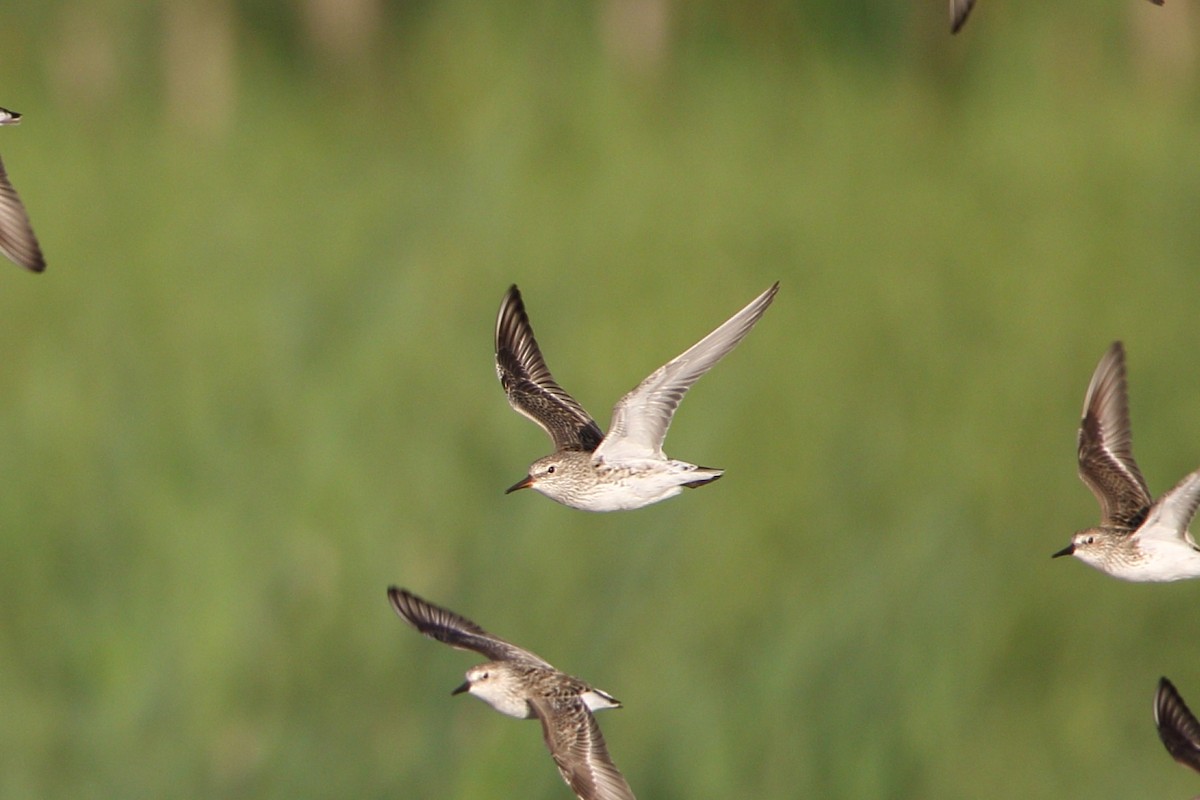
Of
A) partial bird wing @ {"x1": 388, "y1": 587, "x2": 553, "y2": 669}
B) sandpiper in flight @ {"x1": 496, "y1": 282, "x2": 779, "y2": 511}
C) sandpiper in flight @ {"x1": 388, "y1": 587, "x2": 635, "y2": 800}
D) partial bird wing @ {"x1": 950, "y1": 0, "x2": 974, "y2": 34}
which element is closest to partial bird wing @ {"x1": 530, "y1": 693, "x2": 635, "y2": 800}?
sandpiper in flight @ {"x1": 388, "y1": 587, "x2": 635, "y2": 800}

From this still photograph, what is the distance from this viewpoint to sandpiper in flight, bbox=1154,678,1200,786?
4340 millimetres

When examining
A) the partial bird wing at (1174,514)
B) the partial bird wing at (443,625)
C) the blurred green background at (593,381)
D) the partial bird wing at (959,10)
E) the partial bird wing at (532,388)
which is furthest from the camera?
the blurred green background at (593,381)

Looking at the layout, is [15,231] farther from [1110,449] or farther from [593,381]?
[593,381]

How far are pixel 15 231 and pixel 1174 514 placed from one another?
2.79 metres

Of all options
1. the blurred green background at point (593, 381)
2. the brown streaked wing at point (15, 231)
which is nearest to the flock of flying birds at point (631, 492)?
the brown streaked wing at point (15, 231)

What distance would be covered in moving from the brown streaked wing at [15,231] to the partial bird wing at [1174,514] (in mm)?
2514

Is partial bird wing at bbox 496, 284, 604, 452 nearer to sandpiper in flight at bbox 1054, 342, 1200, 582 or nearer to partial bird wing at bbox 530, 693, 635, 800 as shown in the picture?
partial bird wing at bbox 530, 693, 635, 800

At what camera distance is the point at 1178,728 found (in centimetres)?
443

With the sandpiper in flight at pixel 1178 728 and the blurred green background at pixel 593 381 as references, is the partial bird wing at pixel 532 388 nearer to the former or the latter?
the sandpiper in flight at pixel 1178 728

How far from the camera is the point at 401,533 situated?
9633 mm

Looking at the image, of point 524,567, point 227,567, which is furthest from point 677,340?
point 227,567

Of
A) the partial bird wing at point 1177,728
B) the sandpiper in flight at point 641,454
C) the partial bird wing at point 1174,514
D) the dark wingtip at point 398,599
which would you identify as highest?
the sandpiper in flight at point 641,454

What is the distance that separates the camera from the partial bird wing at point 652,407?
13.5 ft

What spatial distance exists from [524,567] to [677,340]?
163 cm
